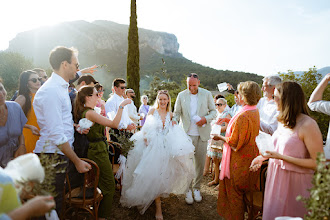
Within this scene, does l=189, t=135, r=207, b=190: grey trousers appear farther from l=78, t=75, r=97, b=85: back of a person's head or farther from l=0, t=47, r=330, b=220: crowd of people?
l=78, t=75, r=97, b=85: back of a person's head

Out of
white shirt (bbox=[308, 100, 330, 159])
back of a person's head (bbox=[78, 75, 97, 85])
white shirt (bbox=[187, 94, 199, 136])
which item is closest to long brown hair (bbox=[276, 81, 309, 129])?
white shirt (bbox=[308, 100, 330, 159])

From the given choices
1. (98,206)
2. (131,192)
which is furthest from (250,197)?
(98,206)

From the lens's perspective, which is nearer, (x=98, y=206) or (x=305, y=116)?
(x=305, y=116)

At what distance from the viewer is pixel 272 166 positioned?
7.84 ft

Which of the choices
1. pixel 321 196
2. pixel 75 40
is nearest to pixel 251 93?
pixel 321 196

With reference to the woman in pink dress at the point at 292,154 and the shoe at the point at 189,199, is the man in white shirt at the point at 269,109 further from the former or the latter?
the shoe at the point at 189,199

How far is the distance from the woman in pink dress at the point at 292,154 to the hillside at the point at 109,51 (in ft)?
103

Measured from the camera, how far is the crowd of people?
2.15 m

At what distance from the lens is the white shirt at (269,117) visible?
343 centimetres

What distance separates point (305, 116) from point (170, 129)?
2.30m

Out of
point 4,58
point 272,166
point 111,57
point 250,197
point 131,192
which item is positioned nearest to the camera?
point 272,166

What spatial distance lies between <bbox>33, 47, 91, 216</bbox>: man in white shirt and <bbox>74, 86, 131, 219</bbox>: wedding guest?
16.7 inches

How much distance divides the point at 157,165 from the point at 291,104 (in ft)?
7.20

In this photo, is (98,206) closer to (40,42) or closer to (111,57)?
(111,57)
